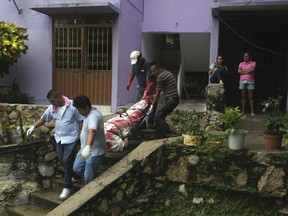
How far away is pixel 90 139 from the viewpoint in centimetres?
495

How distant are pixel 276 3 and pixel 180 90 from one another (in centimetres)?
488

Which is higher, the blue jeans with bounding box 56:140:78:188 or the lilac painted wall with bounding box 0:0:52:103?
the lilac painted wall with bounding box 0:0:52:103

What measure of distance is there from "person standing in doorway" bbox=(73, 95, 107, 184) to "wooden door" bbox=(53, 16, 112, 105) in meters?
5.45

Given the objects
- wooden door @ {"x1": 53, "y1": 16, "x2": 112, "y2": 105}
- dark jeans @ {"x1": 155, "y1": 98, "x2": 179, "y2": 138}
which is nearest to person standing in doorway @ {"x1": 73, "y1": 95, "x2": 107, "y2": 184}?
dark jeans @ {"x1": 155, "y1": 98, "x2": 179, "y2": 138}

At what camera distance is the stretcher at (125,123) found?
19.3ft

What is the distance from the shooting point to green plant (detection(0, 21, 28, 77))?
9.98 metres

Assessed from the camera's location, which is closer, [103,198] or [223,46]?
[103,198]

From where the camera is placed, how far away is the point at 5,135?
22.3ft

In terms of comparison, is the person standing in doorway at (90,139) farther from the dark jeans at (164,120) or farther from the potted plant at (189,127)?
the dark jeans at (164,120)

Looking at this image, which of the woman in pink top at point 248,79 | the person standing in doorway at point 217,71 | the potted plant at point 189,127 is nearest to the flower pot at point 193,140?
the potted plant at point 189,127

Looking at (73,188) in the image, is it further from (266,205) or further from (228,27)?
(228,27)

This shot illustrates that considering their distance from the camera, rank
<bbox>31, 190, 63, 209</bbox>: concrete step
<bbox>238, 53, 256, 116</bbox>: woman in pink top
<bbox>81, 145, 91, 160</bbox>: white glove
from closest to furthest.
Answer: <bbox>81, 145, 91, 160</bbox>: white glove, <bbox>31, 190, 63, 209</bbox>: concrete step, <bbox>238, 53, 256, 116</bbox>: woman in pink top

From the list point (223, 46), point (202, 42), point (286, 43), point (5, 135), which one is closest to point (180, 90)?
point (202, 42)

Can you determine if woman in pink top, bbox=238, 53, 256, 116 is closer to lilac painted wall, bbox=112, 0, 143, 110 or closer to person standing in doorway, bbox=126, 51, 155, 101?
person standing in doorway, bbox=126, 51, 155, 101
